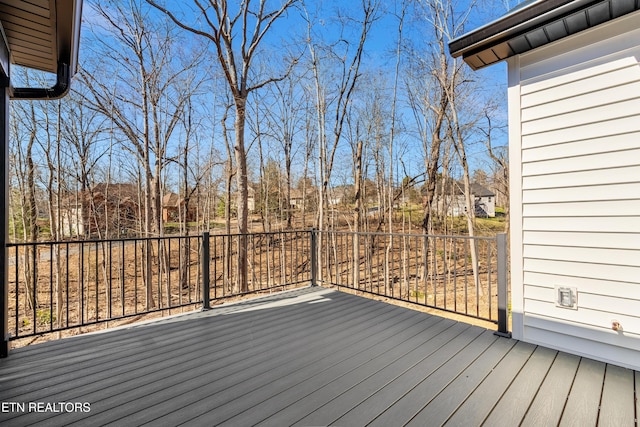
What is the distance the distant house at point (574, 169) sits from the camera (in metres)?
2.05

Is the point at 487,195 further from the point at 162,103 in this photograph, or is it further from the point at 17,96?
the point at 17,96

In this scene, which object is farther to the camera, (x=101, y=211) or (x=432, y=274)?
(x=432, y=274)

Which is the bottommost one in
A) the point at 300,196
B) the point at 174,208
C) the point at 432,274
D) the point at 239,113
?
the point at 432,274

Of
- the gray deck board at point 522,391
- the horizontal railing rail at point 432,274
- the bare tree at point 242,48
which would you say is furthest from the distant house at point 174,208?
the gray deck board at point 522,391

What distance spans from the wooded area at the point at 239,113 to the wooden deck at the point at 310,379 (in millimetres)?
4594

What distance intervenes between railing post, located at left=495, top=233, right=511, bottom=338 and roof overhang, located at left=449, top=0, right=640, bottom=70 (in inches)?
61.7

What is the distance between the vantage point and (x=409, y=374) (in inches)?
77.7

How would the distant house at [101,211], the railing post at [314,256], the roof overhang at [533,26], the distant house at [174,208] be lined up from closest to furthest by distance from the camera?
the roof overhang at [533,26] → the railing post at [314,256] → the distant house at [101,211] → the distant house at [174,208]

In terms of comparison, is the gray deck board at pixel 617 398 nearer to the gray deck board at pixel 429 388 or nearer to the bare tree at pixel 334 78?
the gray deck board at pixel 429 388

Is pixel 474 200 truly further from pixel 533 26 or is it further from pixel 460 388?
pixel 460 388

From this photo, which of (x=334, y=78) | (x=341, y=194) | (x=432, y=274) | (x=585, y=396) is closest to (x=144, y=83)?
(x=334, y=78)

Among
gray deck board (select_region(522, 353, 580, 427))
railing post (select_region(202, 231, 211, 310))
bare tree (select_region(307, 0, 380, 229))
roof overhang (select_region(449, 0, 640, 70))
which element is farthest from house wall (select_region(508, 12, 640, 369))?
A: bare tree (select_region(307, 0, 380, 229))

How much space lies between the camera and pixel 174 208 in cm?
1128

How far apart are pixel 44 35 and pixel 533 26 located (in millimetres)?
3805
